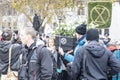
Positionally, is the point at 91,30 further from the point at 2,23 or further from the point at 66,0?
the point at 2,23

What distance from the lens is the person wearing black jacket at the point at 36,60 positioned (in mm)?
7070

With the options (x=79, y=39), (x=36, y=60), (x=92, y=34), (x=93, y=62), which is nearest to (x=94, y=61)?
(x=93, y=62)

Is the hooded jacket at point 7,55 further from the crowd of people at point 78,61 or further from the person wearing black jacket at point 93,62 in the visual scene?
the person wearing black jacket at point 93,62

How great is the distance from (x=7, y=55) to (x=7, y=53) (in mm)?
53

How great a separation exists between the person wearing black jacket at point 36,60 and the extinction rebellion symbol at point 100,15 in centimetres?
209

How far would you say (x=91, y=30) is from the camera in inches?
277

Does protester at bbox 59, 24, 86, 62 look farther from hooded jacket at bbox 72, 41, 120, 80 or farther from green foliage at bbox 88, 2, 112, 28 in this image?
hooded jacket at bbox 72, 41, 120, 80

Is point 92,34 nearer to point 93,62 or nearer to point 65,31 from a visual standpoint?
point 93,62

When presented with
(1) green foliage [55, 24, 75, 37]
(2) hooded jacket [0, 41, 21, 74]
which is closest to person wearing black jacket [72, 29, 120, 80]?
(2) hooded jacket [0, 41, 21, 74]

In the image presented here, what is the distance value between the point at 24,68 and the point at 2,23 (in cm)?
4796

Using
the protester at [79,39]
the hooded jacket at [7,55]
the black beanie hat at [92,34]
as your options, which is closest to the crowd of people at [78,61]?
the black beanie hat at [92,34]

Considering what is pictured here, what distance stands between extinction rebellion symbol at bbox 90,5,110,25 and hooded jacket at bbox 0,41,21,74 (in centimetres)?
184

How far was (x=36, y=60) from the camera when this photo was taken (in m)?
7.12

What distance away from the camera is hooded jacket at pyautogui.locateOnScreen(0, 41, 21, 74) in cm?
927
